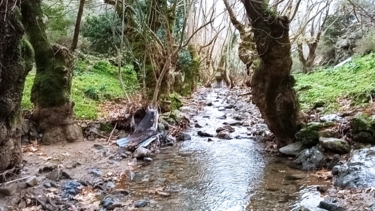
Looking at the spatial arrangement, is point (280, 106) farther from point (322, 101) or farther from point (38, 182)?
point (38, 182)

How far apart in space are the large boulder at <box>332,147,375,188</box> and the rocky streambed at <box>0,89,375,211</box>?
0.04 ft

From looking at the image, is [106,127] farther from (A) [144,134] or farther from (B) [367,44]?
(B) [367,44]

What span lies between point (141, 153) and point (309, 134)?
2.94 meters

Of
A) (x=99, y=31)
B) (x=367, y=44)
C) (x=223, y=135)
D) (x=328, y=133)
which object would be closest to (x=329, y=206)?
(x=328, y=133)

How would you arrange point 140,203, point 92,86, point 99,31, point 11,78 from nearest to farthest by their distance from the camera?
point 140,203
point 11,78
point 92,86
point 99,31

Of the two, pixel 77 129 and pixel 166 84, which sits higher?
pixel 166 84

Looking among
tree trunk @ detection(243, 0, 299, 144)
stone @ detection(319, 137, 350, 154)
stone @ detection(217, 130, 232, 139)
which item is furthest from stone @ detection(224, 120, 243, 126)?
stone @ detection(319, 137, 350, 154)

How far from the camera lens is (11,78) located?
166 inches

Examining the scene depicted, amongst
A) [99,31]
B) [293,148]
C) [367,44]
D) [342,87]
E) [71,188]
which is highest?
[99,31]

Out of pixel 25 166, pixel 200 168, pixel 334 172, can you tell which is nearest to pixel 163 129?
pixel 200 168

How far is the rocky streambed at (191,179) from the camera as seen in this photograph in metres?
4.00

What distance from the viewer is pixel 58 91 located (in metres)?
6.30

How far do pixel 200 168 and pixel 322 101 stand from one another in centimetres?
416

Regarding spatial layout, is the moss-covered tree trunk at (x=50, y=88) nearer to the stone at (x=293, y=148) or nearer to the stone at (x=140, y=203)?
the stone at (x=140, y=203)
